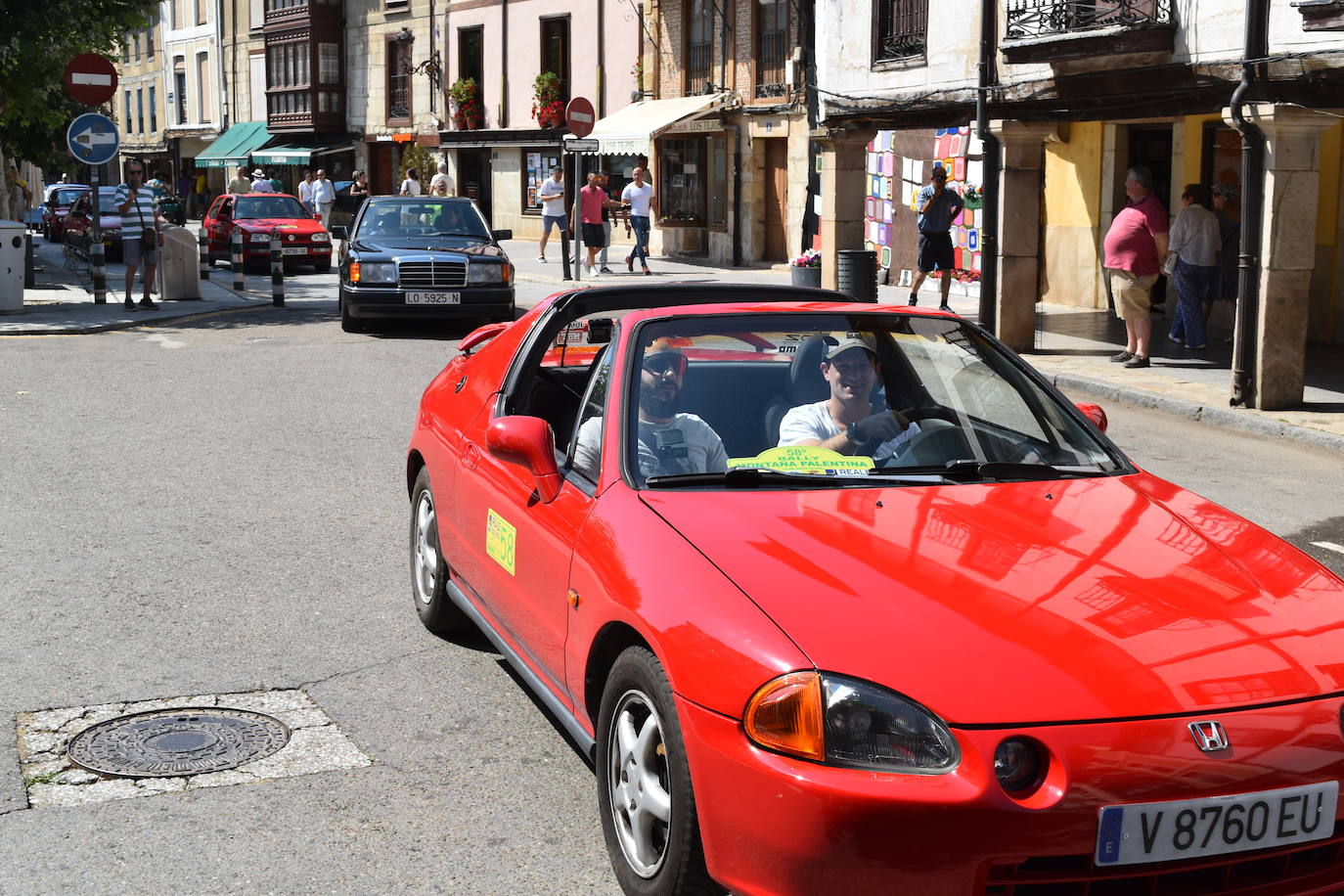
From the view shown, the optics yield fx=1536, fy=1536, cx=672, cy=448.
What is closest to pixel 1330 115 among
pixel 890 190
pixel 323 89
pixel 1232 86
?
pixel 1232 86

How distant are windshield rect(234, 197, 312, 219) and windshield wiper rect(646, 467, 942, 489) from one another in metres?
27.2

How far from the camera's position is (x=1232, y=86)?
44.8 feet

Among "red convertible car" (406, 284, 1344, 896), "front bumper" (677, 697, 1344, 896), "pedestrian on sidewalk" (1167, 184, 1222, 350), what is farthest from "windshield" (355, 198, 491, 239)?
"front bumper" (677, 697, 1344, 896)

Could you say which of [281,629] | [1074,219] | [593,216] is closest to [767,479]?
[281,629]

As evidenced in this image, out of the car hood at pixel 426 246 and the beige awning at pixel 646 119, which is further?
the beige awning at pixel 646 119

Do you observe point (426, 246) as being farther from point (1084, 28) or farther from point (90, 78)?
point (1084, 28)

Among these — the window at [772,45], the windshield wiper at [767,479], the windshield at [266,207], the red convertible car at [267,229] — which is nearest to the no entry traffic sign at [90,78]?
the red convertible car at [267,229]

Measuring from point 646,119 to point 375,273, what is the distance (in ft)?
58.5

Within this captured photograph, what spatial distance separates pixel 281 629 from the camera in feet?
20.2

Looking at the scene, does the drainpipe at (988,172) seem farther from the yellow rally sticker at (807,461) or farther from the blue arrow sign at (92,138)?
the yellow rally sticker at (807,461)

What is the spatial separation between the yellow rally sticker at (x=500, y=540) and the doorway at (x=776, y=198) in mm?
27511

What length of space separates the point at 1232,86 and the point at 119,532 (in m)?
10.4

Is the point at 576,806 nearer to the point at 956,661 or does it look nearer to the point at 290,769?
the point at 290,769

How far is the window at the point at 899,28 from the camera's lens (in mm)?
19297
